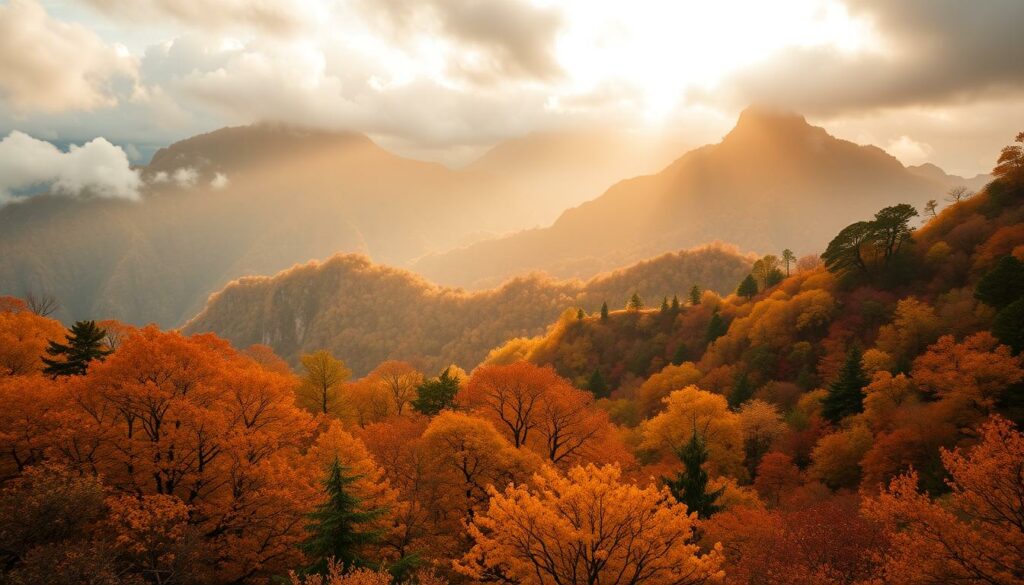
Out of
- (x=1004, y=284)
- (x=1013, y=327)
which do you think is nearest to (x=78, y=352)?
(x=1013, y=327)

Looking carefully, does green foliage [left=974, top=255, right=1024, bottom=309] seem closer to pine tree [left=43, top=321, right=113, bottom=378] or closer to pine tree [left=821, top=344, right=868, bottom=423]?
pine tree [left=821, top=344, right=868, bottom=423]

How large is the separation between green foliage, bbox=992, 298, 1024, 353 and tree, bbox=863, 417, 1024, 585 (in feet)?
84.6

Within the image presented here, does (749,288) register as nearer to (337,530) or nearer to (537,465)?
(537,465)

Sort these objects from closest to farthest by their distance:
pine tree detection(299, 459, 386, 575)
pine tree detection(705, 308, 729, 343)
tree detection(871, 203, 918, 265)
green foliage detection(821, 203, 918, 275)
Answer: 1. pine tree detection(299, 459, 386, 575)
2. tree detection(871, 203, 918, 265)
3. green foliage detection(821, 203, 918, 275)
4. pine tree detection(705, 308, 729, 343)

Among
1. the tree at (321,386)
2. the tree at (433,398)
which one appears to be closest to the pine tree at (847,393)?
the tree at (433,398)

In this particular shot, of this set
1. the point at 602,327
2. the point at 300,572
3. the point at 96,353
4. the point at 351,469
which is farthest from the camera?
the point at 602,327

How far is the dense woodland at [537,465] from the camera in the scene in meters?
21.6

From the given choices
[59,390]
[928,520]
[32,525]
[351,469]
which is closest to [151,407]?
[59,390]

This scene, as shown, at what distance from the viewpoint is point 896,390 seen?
46.6 m

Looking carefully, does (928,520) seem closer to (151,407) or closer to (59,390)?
(151,407)

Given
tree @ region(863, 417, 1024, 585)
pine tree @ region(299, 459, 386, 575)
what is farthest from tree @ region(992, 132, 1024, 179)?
pine tree @ region(299, 459, 386, 575)

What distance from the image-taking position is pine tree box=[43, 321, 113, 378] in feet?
127

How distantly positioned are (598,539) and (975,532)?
15.6 metres

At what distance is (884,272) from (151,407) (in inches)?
3363
